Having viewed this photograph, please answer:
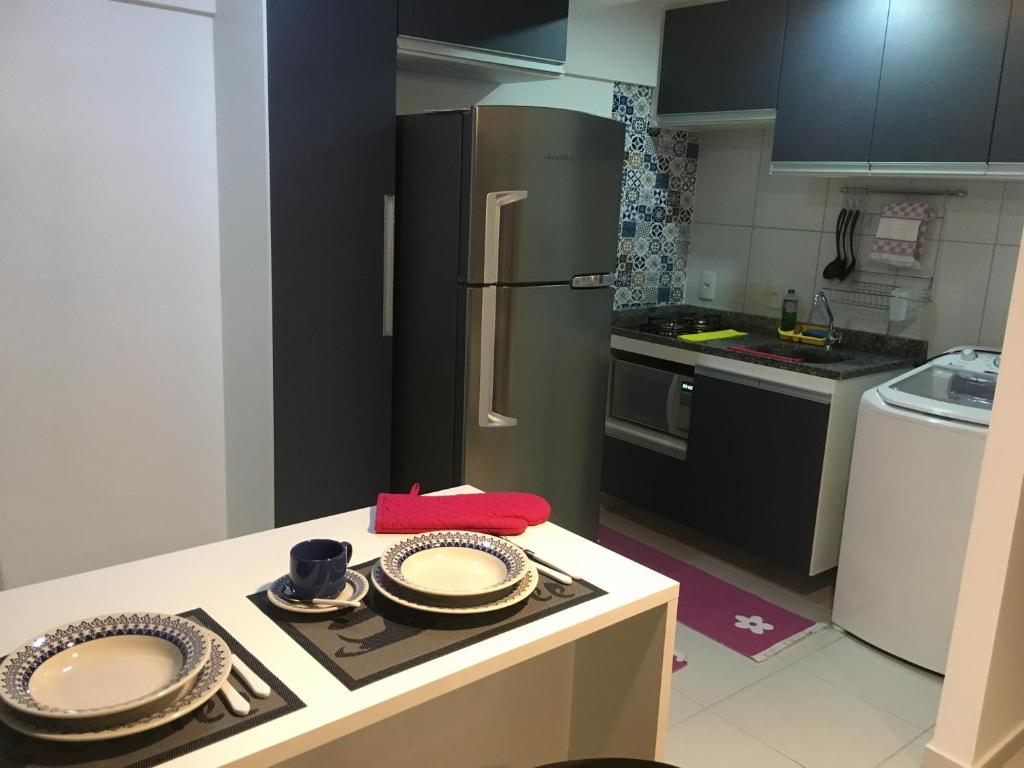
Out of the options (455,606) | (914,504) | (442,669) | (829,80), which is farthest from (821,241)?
(442,669)

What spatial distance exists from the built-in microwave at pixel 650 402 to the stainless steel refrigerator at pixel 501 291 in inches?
21.5

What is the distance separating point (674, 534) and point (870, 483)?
112 cm

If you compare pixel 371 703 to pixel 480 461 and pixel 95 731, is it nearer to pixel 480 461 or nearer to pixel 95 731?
pixel 95 731

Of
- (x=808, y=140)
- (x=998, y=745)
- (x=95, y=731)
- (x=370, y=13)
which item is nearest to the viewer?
(x=95, y=731)

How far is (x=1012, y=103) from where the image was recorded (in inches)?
99.7

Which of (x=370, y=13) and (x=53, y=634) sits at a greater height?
(x=370, y=13)

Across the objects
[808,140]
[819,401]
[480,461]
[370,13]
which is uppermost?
[370,13]

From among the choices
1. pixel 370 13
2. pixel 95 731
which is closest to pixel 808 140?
pixel 370 13

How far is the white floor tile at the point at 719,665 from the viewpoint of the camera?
2.53m

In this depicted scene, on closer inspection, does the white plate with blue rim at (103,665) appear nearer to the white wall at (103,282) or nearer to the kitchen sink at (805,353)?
the white wall at (103,282)

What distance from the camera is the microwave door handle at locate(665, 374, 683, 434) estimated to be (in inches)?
133

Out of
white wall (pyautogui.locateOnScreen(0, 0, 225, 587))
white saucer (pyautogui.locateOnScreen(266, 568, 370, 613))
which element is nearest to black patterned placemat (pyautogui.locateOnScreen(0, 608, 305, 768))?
white saucer (pyautogui.locateOnScreen(266, 568, 370, 613))

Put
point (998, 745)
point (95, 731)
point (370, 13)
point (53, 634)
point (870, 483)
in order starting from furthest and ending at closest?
point (870, 483)
point (370, 13)
point (998, 745)
point (53, 634)
point (95, 731)

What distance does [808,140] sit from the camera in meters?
3.08
